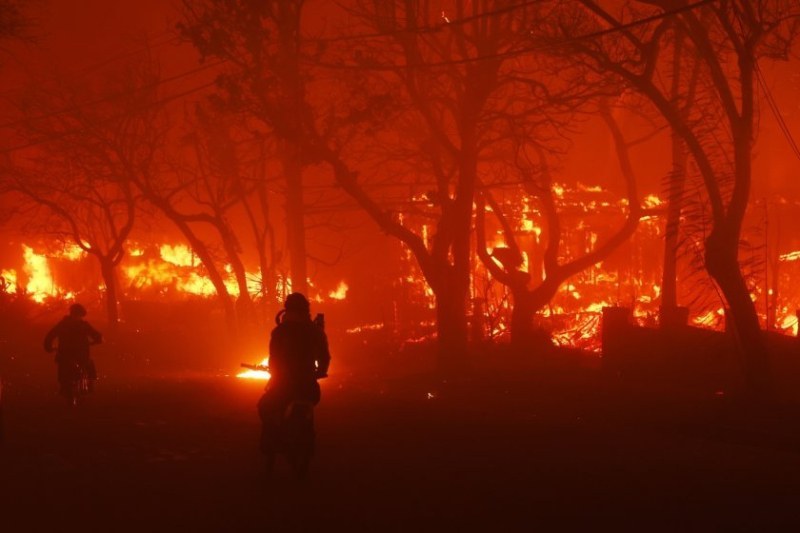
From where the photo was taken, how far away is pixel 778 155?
5228 cm

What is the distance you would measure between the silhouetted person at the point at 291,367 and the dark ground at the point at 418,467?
0.65 m

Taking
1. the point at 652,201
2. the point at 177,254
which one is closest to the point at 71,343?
the point at 652,201

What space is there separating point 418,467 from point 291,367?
5.65 ft

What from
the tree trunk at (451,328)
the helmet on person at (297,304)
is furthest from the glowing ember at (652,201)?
the helmet on person at (297,304)

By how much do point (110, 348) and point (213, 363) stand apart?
16.9ft

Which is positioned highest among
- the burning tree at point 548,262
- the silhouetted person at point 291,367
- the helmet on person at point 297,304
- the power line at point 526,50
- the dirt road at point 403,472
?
the power line at point 526,50

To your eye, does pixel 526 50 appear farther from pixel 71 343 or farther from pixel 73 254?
pixel 73 254

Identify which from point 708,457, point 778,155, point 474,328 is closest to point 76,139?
point 474,328

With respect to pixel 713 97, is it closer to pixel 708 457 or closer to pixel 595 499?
pixel 708 457

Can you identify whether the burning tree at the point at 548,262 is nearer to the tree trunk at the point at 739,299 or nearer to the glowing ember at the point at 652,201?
the tree trunk at the point at 739,299

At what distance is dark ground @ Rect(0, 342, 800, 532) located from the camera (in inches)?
329

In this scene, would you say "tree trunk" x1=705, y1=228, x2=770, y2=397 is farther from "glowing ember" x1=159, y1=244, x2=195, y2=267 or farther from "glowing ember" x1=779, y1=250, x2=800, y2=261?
"glowing ember" x1=159, y1=244, x2=195, y2=267

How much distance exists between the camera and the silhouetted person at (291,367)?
1015 cm

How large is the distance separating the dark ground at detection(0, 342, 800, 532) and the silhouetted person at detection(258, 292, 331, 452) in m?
0.65
